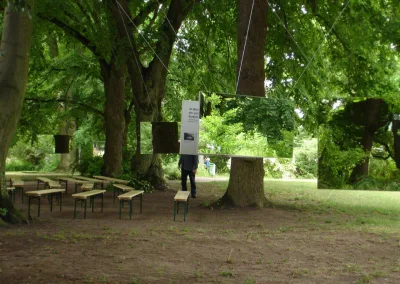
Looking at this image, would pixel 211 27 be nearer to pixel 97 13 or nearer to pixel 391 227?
pixel 97 13

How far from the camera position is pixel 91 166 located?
2403 centimetres

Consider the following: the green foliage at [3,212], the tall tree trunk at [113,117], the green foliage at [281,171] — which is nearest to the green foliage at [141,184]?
the tall tree trunk at [113,117]

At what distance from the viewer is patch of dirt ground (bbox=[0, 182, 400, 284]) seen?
7273 millimetres

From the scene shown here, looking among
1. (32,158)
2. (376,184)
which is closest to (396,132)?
(376,184)

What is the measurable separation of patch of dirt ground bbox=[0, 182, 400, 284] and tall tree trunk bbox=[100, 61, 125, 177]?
33.6 feet

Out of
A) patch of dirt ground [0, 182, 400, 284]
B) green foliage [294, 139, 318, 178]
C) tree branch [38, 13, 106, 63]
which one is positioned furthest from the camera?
green foliage [294, 139, 318, 178]

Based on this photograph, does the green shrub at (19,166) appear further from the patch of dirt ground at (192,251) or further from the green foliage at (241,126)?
the green foliage at (241,126)

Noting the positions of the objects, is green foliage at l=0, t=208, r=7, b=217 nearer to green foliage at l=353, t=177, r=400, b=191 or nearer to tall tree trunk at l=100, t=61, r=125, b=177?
green foliage at l=353, t=177, r=400, b=191

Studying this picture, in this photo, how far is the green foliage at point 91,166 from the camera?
23.8 metres

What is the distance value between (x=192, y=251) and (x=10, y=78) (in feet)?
15.7

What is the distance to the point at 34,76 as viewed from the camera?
26938 millimetres

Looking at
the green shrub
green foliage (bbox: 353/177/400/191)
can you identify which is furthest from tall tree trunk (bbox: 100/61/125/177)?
the green shrub

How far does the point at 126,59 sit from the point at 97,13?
126 inches

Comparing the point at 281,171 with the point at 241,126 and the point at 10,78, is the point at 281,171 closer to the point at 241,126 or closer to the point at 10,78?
the point at 10,78
